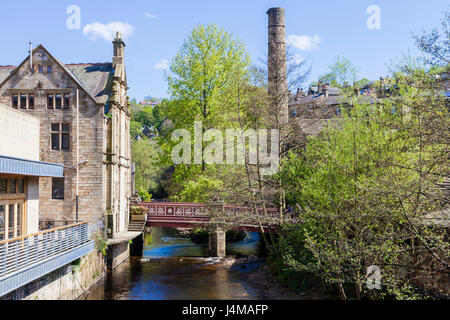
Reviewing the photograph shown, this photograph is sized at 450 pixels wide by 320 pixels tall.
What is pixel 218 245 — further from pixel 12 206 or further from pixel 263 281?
pixel 12 206

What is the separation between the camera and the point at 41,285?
55.5 feet

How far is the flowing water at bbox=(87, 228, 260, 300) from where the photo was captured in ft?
71.7

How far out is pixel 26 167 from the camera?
51.3 feet

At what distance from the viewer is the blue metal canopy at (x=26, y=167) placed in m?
14.1

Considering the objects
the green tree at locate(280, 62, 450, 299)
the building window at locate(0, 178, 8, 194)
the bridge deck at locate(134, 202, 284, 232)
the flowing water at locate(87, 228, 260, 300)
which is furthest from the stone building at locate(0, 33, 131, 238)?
the green tree at locate(280, 62, 450, 299)

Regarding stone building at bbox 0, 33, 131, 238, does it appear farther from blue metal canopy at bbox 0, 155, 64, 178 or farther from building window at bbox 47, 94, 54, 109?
blue metal canopy at bbox 0, 155, 64, 178

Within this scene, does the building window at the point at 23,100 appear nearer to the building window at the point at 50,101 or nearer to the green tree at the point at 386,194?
the building window at the point at 50,101

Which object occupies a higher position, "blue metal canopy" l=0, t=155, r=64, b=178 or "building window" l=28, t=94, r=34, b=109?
"building window" l=28, t=94, r=34, b=109

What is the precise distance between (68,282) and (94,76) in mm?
13774

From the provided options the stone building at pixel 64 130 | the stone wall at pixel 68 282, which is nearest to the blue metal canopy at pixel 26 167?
the stone wall at pixel 68 282

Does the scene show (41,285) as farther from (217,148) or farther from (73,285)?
(217,148)
